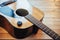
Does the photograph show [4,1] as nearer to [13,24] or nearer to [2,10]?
[2,10]

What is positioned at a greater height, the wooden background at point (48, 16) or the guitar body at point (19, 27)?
the guitar body at point (19, 27)

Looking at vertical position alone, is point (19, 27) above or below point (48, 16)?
above

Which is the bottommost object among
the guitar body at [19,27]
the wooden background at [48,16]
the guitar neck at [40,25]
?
the wooden background at [48,16]

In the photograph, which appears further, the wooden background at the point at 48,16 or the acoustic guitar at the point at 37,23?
the wooden background at the point at 48,16

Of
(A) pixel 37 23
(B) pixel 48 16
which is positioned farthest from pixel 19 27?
(B) pixel 48 16

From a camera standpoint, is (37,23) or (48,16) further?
(48,16)

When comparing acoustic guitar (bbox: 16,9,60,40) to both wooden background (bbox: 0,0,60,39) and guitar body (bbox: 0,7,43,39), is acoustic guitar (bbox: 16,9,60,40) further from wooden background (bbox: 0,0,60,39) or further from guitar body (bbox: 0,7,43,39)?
wooden background (bbox: 0,0,60,39)

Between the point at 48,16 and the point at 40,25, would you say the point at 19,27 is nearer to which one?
the point at 40,25

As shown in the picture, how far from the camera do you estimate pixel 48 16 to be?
78.0 inches

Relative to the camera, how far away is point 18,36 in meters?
1.48

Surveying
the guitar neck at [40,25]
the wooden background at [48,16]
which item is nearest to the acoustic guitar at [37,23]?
the guitar neck at [40,25]

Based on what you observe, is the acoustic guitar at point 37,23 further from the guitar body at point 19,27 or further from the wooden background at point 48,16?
the wooden background at point 48,16

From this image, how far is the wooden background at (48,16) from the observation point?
1704mm

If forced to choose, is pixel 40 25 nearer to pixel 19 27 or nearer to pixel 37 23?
pixel 37 23
